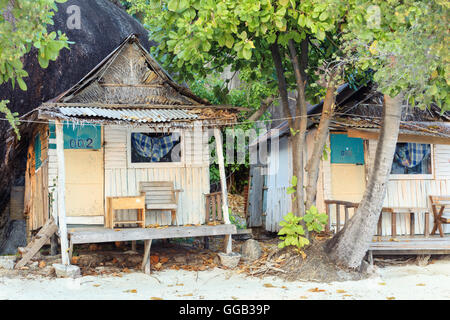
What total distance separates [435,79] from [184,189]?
5603 millimetres

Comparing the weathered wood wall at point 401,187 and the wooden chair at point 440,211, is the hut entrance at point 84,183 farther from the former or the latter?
the wooden chair at point 440,211

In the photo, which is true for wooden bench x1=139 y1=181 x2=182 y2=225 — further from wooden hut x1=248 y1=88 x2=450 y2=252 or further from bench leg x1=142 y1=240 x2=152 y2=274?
wooden hut x1=248 y1=88 x2=450 y2=252

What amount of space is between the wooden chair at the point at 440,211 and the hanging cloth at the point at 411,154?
3.02 ft

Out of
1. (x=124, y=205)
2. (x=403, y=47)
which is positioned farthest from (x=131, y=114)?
(x=403, y=47)

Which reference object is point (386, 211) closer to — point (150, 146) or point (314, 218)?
point (314, 218)

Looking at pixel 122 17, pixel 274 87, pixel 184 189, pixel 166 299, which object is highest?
pixel 122 17

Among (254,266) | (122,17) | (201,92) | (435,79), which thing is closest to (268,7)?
(435,79)

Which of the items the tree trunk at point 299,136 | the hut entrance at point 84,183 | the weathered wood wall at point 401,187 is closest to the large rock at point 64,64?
the hut entrance at point 84,183

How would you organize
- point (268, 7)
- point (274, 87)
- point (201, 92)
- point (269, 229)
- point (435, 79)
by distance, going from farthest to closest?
point (201, 92) → point (269, 229) → point (274, 87) → point (268, 7) → point (435, 79)

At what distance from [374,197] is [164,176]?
4431mm

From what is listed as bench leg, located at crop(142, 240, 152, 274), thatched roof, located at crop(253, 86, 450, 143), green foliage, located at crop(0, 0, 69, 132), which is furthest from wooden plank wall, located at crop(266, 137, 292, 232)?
green foliage, located at crop(0, 0, 69, 132)

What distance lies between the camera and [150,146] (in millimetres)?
11344

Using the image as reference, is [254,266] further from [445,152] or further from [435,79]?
[445,152]

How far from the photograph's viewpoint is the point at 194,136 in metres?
11.6
